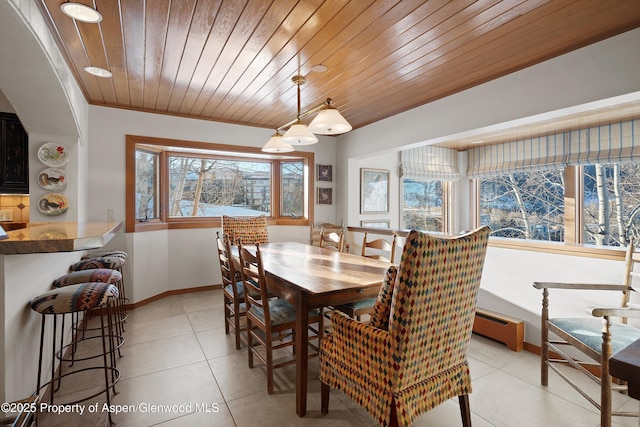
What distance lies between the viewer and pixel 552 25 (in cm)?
196

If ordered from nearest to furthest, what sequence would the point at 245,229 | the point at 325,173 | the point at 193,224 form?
1. the point at 245,229
2. the point at 193,224
3. the point at 325,173

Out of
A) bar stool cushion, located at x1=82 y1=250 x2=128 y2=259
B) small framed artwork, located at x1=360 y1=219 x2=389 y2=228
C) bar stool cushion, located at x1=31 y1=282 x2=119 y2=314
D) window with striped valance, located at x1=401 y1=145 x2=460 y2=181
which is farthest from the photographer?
window with striped valance, located at x1=401 y1=145 x2=460 y2=181

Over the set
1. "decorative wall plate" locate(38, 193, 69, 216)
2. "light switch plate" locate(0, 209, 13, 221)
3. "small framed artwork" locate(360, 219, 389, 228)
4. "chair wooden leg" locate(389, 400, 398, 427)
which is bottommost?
"chair wooden leg" locate(389, 400, 398, 427)

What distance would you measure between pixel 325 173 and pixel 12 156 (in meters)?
3.89

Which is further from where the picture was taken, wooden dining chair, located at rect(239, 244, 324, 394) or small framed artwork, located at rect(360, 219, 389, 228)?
small framed artwork, located at rect(360, 219, 389, 228)

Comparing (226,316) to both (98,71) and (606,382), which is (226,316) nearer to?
(98,71)

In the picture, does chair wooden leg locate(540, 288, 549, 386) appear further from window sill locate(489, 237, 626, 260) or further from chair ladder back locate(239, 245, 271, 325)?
chair ladder back locate(239, 245, 271, 325)

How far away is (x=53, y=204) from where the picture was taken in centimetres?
288

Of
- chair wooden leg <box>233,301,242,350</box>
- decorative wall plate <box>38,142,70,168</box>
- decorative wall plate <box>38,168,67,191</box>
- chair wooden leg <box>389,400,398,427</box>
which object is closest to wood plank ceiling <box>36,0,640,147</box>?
decorative wall plate <box>38,142,70,168</box>

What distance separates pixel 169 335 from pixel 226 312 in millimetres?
576

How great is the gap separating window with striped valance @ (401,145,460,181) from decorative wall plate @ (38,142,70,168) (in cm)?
435

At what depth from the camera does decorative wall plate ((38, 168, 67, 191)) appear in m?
2.85

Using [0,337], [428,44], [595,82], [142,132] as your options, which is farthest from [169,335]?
[595,82]

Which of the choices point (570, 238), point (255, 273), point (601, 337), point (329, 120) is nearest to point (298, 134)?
point (329, 120)
